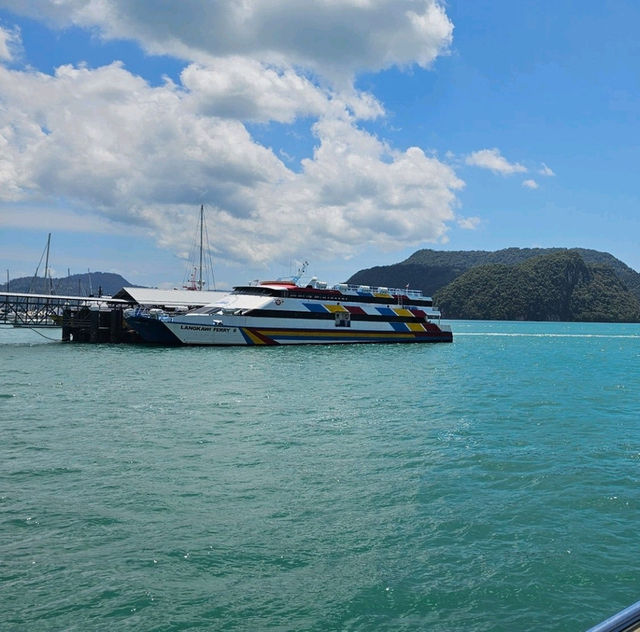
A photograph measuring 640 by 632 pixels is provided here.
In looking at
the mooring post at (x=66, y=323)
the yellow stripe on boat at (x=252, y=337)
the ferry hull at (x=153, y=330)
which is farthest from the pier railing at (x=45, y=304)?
the yellow stripe on boat at (x=252, y=337)

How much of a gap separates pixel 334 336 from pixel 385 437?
130ft

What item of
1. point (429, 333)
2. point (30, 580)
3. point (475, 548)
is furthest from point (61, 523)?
point (429, 333)

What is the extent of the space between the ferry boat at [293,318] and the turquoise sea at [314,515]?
27069 millimetres

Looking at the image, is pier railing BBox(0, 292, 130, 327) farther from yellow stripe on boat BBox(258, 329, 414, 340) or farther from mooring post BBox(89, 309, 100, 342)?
→ yellow stripe on boat BBox(258, 329, 414, 340)

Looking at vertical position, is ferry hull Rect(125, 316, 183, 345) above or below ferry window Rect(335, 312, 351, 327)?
below

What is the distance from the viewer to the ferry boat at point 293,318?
47.8 meters

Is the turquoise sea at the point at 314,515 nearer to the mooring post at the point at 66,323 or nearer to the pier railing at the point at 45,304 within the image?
the mooring post at the point at 66,323

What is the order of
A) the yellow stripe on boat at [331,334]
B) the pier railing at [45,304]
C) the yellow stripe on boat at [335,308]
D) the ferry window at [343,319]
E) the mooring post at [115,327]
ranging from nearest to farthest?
the yellow stripe on boat at [331,334] → the yellow stripe on boat at [335,308] → the ferry window at [343,319] → the mooring post at [115,327] → the pier railing at [45,304]

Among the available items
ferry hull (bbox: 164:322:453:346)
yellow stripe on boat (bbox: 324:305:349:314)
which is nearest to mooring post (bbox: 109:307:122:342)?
ferry hull (bbox: 164:322:453:346)

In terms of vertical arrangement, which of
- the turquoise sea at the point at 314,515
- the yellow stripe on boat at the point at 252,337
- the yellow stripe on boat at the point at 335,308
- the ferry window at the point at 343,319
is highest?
the yellow stripe on boat at the point at 335,308

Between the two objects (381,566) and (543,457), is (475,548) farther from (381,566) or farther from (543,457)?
(543,457)

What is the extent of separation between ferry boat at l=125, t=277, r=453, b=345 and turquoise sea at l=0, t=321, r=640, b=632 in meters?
27.1

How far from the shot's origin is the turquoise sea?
6367 mm

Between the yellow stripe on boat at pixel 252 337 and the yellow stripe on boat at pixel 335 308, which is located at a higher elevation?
the yellow stripe on boat at pixel 335 308
